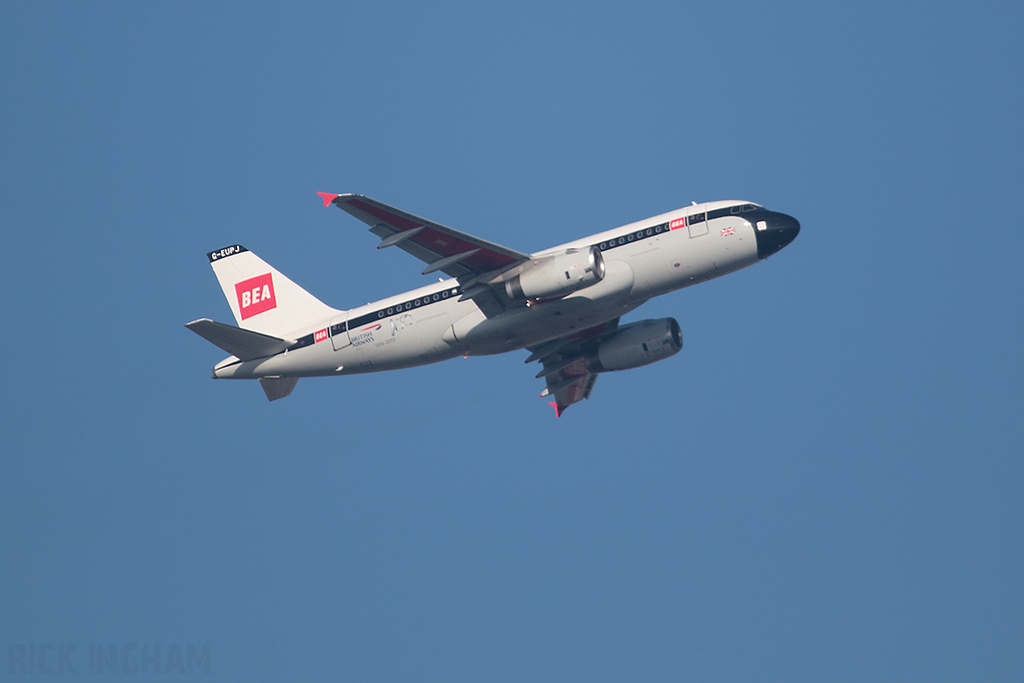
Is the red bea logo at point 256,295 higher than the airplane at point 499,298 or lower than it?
higher

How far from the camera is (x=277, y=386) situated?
170 feet

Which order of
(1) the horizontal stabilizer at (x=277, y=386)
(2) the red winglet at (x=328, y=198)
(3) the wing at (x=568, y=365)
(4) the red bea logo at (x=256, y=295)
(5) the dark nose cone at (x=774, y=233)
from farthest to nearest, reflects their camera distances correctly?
(4) the red bea logo at (x=256, y=295)
(3) the wing at (x=568, y=365)
(1) the horizontal stabilizer at (x=277, y=386)
(5) the dark nose cone at (x=774, y=233)
(2) the red winglet at (x=328, y=198)

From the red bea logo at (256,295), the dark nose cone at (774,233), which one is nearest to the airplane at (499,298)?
the dark nose cone at (774,233)

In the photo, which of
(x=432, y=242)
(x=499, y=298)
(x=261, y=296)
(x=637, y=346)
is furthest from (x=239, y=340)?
(x=637, y=346)

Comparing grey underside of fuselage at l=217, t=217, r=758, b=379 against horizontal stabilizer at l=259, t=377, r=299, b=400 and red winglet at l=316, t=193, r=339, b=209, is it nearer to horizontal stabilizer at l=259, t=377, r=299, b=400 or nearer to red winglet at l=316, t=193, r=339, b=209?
horizontal stabilizer at l=259, t=377, r=299, b=400

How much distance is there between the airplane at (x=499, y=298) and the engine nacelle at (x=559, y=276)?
0.17ft

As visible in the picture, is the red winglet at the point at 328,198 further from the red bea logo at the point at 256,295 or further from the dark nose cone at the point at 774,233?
the dark nose cone at the point at 774,233

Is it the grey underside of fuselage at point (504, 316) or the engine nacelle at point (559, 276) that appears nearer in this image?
the engine nacelle at point (559, 276)

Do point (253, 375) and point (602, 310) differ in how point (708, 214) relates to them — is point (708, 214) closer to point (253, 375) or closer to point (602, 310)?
point (602, 310)

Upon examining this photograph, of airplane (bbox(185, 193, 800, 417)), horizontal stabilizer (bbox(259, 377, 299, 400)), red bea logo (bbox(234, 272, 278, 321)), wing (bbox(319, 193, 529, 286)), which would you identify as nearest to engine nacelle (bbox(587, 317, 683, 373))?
airplane (bbox(185, 193, 800, 417))

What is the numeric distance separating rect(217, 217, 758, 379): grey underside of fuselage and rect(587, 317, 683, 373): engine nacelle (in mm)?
4721

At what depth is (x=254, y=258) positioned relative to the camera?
56.0 metres

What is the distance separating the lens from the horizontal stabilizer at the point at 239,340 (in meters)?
47.5

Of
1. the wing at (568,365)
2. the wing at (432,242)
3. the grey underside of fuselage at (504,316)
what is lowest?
the wing at (568,365)
